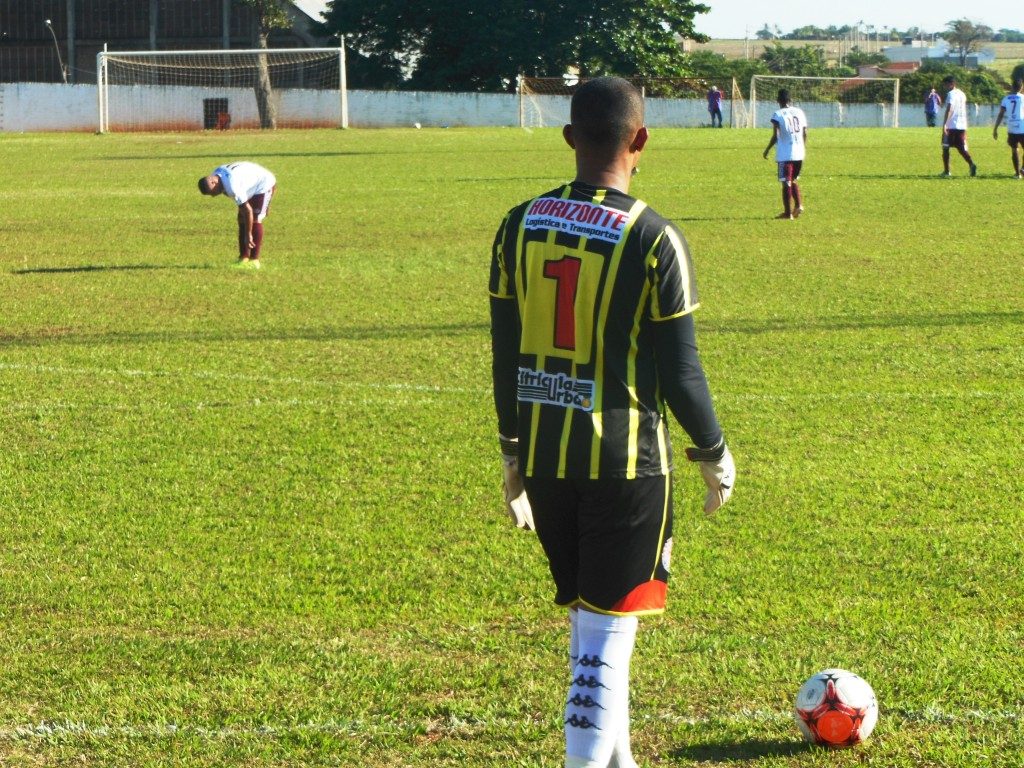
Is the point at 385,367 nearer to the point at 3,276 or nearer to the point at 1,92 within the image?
the point at 3,276

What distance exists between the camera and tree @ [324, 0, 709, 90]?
64.4m

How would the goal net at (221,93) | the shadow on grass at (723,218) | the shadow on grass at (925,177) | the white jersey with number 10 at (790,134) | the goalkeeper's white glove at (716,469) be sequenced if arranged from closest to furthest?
the goalkeeper's white glove at (716,469) → the white jersey with number 10 at (790,134) → the shadow on grass at (723,218) → the shadow on grass at (925,177) → the goal net at (221,93)

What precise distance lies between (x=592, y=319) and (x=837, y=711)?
1.52 metres

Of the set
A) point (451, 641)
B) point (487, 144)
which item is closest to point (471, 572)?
point (451, 641)

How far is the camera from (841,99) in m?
63.3

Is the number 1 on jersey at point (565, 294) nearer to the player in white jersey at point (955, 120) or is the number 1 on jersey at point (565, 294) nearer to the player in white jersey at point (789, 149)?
the player in white jersey at point (789, 149)

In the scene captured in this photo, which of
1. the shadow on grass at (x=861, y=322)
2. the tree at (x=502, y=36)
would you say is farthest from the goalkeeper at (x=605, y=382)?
the tree at (x=502, y=36)

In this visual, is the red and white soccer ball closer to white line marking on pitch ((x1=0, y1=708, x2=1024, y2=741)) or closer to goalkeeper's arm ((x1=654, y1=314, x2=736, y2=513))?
white line marking on pitch ((x1=0, y1=708, x2=1024, y2=741))

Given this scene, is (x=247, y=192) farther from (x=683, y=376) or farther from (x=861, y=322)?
(x=683, y=376)

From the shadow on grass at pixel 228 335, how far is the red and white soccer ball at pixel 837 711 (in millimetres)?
7276

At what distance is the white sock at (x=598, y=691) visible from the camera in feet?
11.4

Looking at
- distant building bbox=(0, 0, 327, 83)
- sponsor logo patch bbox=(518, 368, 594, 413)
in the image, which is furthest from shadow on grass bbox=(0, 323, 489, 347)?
distant building bbox=(0, 0, 327, 83)

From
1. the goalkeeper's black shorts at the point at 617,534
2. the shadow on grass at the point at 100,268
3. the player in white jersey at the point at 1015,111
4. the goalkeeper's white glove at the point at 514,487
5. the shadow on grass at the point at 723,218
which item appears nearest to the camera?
the goalkeeper's black shorts at the point at 617,534

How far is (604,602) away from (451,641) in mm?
1616
